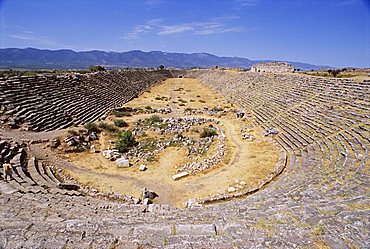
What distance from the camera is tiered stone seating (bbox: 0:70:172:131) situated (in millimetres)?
16034

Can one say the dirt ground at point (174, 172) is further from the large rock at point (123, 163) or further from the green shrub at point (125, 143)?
the green shrub at point (125, 143)

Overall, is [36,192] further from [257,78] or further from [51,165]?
[257,78]

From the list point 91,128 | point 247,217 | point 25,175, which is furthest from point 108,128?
point 247,217

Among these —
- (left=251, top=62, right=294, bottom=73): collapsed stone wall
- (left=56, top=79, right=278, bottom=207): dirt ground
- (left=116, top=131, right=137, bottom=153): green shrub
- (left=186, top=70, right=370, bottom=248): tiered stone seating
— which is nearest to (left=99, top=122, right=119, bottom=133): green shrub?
(left=116, top=131, right=137, bottom=153): green shrub

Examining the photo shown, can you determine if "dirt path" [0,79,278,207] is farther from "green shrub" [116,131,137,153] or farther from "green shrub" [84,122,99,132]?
"green shrub" [84,122,99,132]

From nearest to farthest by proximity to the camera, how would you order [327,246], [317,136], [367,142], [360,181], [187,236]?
[327,246]
[187,236]
[360,181]
[367,142]
[317,136]

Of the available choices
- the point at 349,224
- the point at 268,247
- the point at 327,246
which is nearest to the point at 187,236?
the point at 268,247

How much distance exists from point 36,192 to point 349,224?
8.34 metres

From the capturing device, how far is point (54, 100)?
65.2 ft

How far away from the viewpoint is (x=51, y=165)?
11727 mm

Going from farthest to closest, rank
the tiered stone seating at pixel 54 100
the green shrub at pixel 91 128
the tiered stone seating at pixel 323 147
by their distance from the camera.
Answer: the green shrub at pixel 91 128 → the tiered stone seating at pixel 54 100 → the tiered stone seating at pixel 323 147

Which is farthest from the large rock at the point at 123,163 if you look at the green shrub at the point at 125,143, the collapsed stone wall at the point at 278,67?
the collapsed stone wall at the point at 278,67

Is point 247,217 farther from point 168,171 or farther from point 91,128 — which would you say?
point 91,128

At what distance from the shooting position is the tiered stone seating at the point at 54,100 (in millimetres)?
16034
